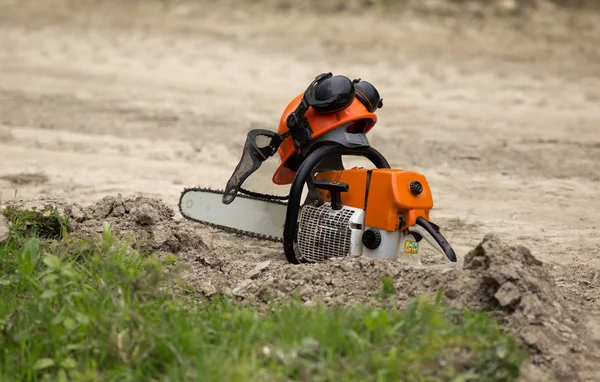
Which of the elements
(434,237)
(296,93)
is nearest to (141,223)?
(434,237)

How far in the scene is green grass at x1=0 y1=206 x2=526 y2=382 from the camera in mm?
3227

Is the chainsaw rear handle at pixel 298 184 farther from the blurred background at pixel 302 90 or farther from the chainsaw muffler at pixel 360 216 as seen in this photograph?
the blurred background at pixel 302 90

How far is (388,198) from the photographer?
4.48 metres

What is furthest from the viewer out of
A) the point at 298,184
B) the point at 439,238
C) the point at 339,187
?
the point at 339,187

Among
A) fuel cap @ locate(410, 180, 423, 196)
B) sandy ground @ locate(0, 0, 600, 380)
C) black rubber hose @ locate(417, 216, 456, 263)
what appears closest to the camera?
black rubber hose @ locate(417, 216, 456, 263)

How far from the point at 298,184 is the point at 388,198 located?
482 mm

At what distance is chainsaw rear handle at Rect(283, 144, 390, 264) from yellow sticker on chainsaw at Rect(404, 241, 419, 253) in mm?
593

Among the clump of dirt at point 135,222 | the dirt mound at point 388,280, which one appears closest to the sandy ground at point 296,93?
the dirt mound at point 388,280

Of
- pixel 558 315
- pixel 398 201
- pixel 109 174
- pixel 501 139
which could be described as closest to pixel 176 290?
pixel 398 201

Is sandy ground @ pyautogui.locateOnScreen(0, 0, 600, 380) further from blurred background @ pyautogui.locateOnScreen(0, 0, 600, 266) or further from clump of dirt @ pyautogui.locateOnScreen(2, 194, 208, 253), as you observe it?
clump of dirt @ pyautogui.locateOnScreen(2, 194, 208, 253)

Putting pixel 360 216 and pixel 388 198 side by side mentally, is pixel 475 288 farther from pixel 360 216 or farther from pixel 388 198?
pixel 360 216

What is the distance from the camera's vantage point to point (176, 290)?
4199 mm

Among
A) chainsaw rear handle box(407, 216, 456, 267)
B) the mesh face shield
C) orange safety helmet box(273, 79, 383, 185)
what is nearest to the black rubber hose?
chainsaw rear handle box(407, 216, 456, 267)

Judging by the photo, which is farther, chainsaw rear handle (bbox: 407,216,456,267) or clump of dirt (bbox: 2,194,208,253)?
clump of dirt (bbox: 2,194,208,253)
